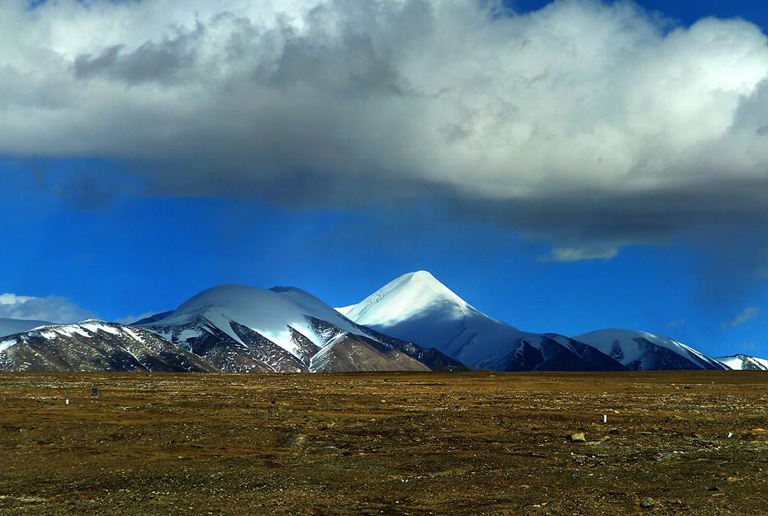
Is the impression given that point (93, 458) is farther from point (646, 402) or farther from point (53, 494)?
point (646, 402)

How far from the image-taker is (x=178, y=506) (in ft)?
→ 103

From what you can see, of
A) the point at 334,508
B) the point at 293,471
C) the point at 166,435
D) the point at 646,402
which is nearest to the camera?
the point at 334,508

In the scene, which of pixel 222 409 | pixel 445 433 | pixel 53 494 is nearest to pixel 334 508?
pixel 53 494

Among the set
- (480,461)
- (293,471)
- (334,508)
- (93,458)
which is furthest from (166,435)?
(334,508)

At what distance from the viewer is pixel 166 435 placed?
1994 inches

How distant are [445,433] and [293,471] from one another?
14732mm

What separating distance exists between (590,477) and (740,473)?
6.15 metres

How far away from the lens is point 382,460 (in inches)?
1650

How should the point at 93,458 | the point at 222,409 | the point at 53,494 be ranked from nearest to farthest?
the point at 53,494
the point at 93,458
the point at 222,409

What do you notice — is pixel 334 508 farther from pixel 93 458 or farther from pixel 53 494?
pixel 93 458

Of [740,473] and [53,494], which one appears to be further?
[740,473]

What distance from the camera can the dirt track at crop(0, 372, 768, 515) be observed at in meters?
32.0

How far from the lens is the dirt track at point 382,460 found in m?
32.0

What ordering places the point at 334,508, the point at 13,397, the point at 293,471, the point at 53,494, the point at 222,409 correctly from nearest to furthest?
1. the point at 334,508
2. the point at 53,494
3. the point at 293,471
4. the point at 222,409
5. the point at 13,397
